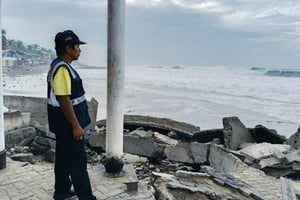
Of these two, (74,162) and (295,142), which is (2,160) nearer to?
(74,162)

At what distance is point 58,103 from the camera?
3.36m

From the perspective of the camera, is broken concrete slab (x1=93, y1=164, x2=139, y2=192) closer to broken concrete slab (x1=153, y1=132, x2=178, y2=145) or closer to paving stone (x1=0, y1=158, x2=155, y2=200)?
paving stone (x1=0, y1=158, x2=155, y2=200)

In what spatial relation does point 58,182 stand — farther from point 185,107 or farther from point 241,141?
point 185,107

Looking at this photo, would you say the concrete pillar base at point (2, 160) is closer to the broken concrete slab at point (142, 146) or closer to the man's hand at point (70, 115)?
the man's hand at point (70, 115)

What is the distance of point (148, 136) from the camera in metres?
7.62

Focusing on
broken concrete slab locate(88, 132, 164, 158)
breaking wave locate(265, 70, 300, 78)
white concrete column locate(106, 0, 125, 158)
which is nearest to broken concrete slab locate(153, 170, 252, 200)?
white concrete column locate(106, 0, 125, 158)

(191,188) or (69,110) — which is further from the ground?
(69,110)

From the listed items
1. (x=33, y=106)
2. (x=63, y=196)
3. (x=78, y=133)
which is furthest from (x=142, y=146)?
(x=78, y=133)

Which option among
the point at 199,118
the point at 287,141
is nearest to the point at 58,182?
the point at 287,141

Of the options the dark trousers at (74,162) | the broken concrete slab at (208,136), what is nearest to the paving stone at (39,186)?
the dark trousers at (74,162)

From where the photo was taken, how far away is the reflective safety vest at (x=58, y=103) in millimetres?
3326

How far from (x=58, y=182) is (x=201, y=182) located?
1.75 meters

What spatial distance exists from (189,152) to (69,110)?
13.0ft

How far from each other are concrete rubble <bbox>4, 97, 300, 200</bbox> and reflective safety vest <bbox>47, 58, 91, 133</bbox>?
1384 mm
